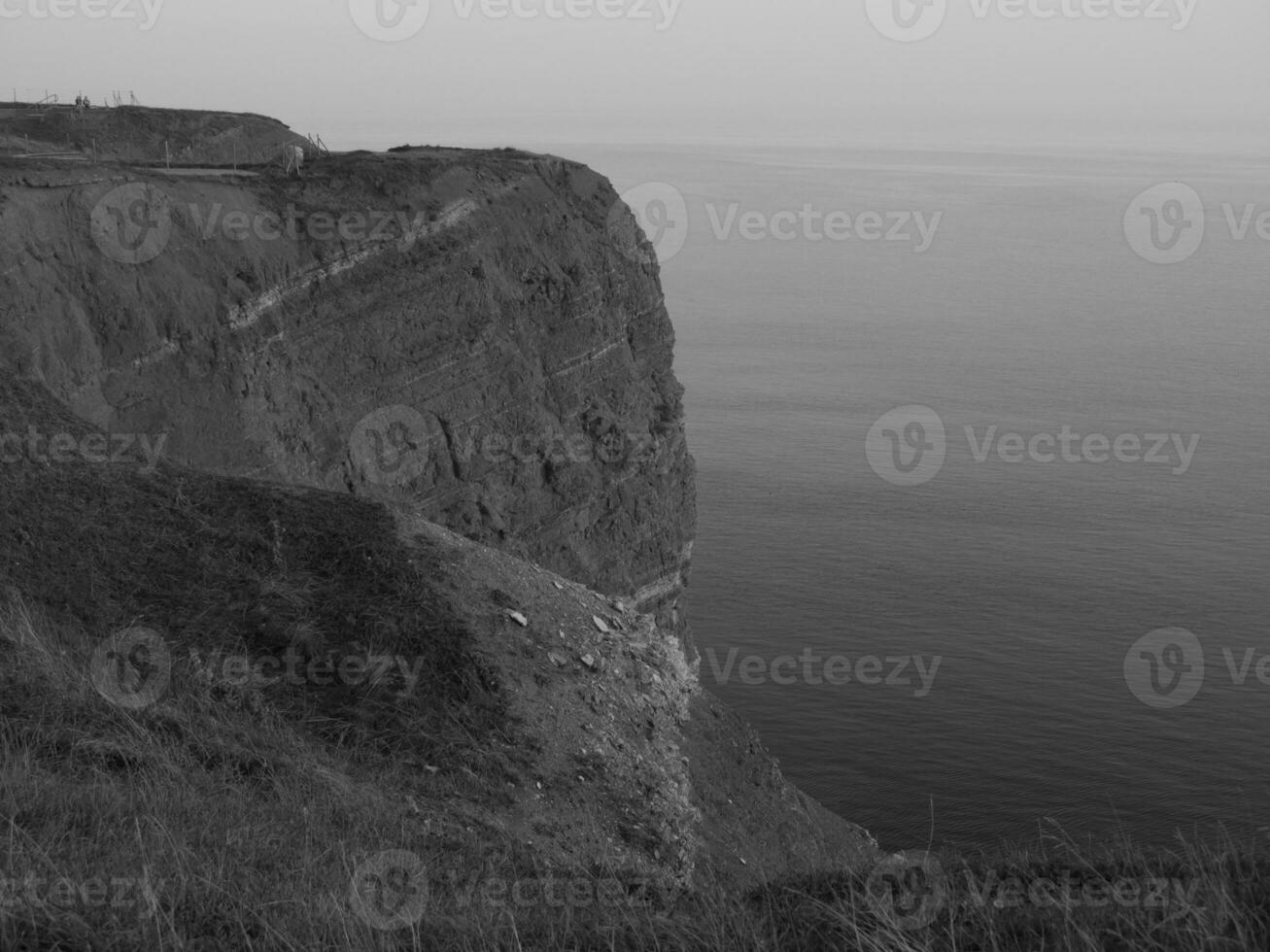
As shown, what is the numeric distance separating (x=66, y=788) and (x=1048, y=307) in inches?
4406

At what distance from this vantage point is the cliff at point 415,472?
14734 millimetres

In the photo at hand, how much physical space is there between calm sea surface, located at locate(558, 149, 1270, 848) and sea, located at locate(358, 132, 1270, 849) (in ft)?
0.50

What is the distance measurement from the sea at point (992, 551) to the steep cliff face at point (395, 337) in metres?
8.47

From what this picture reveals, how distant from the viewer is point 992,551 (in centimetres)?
5450

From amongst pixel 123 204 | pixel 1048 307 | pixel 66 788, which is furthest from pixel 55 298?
pixel 1048 307

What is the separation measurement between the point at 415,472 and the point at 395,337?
11.6 feet

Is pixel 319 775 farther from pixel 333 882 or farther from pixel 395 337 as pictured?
pixel 395 337

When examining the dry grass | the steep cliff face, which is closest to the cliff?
the steep cliff face

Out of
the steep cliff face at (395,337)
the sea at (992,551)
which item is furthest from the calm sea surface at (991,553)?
the steep cliff face at (395,337)

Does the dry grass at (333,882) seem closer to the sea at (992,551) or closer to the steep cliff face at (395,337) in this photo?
the sea at (992,551)

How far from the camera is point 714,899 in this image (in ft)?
19.8

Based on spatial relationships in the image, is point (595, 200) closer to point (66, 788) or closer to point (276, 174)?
point (276, 174)

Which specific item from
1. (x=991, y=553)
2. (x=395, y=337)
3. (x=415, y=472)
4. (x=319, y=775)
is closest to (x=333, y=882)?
(x=319, y=775)

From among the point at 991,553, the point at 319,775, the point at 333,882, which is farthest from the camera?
the point at 991,553
